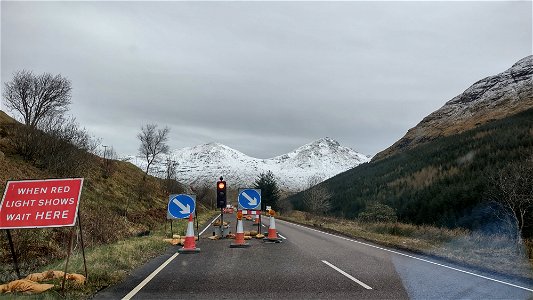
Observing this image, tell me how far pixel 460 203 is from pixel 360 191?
42.4 m

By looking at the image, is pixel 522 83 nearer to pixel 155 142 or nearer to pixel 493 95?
pixel 493 95

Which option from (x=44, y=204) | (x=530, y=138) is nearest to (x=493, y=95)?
(x=530, y=138)

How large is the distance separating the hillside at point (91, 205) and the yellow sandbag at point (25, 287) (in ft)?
11.4

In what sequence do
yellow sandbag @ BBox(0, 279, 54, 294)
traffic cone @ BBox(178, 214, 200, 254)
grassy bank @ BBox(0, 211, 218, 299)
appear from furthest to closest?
traffic cone @ BBox(178, 214, 200, 254)
grassy bank @ BBox(0, 211, 218, 299)
yellow sandbag @ BBox(0, 279, 54, 294)

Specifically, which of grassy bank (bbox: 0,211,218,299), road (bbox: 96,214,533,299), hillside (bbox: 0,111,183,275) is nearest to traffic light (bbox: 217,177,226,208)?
grassy bank (bbox: 0,211,218,299)

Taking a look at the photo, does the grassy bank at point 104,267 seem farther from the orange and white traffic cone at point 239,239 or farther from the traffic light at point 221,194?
the traffic light at point 221,194

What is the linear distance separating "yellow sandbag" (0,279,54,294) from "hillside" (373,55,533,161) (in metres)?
135

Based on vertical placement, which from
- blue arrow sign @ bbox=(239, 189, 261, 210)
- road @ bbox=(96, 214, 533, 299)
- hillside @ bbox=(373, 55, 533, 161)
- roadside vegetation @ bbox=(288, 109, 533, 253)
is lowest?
road @ bbox=(96, 214, 533, 299)

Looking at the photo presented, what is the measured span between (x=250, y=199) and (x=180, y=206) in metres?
3.41

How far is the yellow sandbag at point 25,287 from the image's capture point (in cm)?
682

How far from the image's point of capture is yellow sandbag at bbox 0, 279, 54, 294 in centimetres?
682

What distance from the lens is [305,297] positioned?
7.00 m

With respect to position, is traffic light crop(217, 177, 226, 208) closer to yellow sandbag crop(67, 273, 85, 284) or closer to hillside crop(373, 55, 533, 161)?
yellow sandbag crop(67, 273, 85, 284)

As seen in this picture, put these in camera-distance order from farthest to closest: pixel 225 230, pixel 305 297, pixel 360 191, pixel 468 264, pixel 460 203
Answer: pixel 360 191 < pixel 460 203 < pixel 225 230 < pixel 468 264 < pixel 305 297
